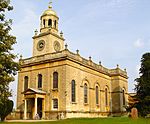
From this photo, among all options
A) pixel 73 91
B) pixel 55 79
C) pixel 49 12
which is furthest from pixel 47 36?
pixel 73 91

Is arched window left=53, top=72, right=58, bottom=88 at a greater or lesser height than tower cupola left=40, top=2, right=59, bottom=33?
lesser

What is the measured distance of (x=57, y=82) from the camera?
1400 inches

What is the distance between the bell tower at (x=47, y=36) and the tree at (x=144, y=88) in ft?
54.9

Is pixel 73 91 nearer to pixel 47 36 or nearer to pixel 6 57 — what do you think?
pixel 47 36

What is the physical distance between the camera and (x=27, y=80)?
39219mm

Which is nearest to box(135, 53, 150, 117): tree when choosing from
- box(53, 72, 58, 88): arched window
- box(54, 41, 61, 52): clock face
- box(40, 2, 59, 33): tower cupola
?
box(53, 72, 58, 88): arched window

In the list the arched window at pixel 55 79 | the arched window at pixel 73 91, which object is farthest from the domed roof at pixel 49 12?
the arched window at pixel 73 91

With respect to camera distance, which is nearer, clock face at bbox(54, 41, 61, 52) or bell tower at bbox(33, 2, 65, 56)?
bell tower at bbox(33, 2, 65, 56)

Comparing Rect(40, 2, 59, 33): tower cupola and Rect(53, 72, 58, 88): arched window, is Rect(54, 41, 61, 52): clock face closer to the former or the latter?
Rect(40, 2, 59, 33): tower cupola

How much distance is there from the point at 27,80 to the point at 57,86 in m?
6.45

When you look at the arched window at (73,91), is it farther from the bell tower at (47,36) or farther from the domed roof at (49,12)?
the domed roof at (49,12)

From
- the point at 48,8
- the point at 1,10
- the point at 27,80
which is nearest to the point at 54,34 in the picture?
the point at 48,8

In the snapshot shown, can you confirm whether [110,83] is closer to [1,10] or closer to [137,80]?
[137,80]

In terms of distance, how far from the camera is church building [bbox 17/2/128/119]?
114 ft
